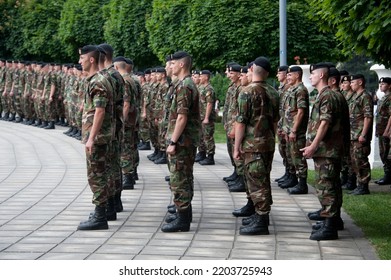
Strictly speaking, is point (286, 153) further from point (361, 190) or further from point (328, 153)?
point (328, 153)

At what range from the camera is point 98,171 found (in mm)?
10773

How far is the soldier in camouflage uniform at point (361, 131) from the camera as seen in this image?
14.3 m

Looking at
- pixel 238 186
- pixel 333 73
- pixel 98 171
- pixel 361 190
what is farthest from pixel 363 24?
pixel 238 186

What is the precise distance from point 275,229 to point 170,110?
1859 millimetres

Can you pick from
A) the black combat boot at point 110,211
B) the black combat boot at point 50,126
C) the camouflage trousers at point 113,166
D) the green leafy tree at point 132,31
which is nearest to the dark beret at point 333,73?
the camouflage trousers at point 113,166

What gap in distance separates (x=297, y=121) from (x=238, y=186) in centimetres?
150

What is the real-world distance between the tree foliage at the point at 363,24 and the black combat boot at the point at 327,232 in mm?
1917

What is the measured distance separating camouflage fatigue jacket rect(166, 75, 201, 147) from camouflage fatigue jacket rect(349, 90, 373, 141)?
14.3ft

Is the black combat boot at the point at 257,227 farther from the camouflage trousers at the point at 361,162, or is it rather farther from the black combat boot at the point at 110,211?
the camouflage trousers at the point at 361,162

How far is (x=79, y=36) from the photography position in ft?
125

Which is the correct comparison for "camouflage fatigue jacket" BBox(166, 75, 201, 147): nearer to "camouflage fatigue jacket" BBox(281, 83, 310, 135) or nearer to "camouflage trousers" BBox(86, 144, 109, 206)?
"camouflage trousers" BBox(86, 144, 109, 206)

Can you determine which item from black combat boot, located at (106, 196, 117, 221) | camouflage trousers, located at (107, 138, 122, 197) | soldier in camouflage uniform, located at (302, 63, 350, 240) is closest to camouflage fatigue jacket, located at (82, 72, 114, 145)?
camouflage trousers, located at (107, 138, 122, 197)
